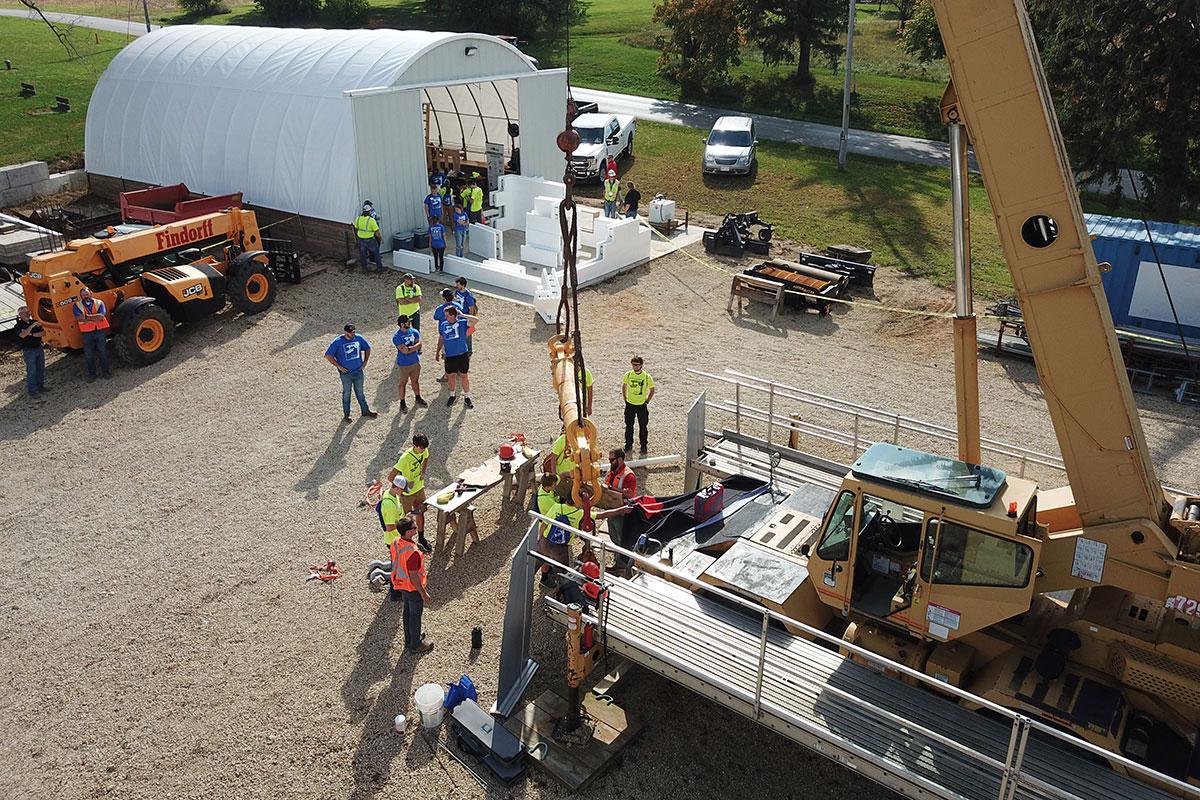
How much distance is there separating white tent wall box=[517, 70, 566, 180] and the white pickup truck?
2150 mm

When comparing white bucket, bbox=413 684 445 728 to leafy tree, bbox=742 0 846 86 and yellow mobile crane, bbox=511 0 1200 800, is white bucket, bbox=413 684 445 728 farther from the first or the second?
leafy tree, bbox=742 0 846 86

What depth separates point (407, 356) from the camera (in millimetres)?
15547

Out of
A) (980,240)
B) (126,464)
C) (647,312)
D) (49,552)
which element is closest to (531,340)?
(647,312)

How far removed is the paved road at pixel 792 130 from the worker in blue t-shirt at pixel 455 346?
2432 centimetres

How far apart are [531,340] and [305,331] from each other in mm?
4802

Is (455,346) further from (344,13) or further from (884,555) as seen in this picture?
(344,13)

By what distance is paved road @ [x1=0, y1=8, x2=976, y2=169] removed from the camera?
35.8m

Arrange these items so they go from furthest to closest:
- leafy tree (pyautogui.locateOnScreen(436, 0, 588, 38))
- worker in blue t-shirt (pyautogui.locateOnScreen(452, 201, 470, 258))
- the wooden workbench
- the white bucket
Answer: leafy tree (pyautogui.locateOnScreen(436, 0, 588, 38))
worker in blue t-shirt (pyautogui.locateOnScreen(452, 201, 470, 258))
the wooden workbench
the white bucket

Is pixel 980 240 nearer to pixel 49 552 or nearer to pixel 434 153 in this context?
pixel 434 153

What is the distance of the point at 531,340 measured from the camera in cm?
1900

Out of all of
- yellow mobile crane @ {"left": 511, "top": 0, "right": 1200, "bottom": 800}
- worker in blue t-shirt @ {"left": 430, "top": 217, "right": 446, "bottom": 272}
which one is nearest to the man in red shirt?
yellow mobile crane @ {"left": 511, "top": 0, "right": 1200, "bottom": 800}

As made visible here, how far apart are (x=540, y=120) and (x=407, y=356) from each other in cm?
1422

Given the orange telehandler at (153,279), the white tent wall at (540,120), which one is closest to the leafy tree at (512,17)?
the white tent wall at (540,120)

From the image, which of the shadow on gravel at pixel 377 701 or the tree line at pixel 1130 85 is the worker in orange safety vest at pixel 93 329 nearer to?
the shadow on gravel at pixel 377 701
